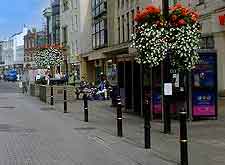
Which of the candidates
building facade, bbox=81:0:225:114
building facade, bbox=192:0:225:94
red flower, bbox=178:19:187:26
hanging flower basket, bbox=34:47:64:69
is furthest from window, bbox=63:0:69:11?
red flower, bbox=178:19:187:26

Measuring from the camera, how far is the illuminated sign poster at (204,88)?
19750mm

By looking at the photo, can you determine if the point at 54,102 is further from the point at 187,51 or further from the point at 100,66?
the point at 100,66

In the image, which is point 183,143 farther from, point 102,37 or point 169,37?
point 102,37

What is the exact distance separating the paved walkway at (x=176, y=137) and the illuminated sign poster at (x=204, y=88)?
0.43 metres

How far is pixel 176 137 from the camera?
51.1 ft

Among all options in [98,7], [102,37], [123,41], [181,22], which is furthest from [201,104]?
[98,7]

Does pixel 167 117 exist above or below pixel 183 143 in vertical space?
above

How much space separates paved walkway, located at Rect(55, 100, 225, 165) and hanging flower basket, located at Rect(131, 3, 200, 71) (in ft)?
6.79

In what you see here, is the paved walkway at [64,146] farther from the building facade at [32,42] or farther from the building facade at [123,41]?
the building facade at [32,42]

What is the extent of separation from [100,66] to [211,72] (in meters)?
46.2

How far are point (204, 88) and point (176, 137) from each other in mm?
4701

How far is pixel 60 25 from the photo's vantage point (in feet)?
296

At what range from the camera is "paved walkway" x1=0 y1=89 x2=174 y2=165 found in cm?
1210

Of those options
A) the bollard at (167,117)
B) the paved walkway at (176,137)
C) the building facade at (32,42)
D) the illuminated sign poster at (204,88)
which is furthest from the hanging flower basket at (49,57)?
the building facade at (32,42)
